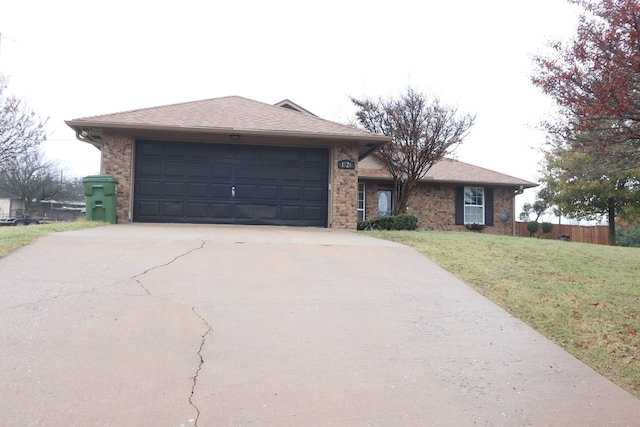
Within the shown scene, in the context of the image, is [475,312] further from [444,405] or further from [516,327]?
[444,405]

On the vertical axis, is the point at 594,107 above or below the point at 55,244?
above

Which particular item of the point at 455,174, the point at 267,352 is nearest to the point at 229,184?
the point at 267,352

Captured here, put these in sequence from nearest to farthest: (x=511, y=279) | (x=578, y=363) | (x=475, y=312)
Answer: (x=578, y=363), (x=475, y=312), (x=511, y=279)

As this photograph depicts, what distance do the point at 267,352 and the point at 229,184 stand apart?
9.96 m

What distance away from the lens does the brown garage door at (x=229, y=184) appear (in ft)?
46.1

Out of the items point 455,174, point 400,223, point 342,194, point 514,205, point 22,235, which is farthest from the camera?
point 514,205

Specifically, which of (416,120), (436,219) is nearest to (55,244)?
(416,120)

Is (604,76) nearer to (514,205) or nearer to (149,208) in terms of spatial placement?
(149,208)

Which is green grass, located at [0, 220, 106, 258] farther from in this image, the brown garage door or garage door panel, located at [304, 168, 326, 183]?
garage door panel, located at [304, 168, 326, 183]

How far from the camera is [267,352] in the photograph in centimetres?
479

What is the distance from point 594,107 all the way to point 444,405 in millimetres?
4455

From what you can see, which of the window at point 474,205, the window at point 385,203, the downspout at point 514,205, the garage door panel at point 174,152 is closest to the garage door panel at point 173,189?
the garage door panel at point 174,152

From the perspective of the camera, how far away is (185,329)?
5.17 m

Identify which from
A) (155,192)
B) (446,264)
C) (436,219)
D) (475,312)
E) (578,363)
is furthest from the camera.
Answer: (436,219)
